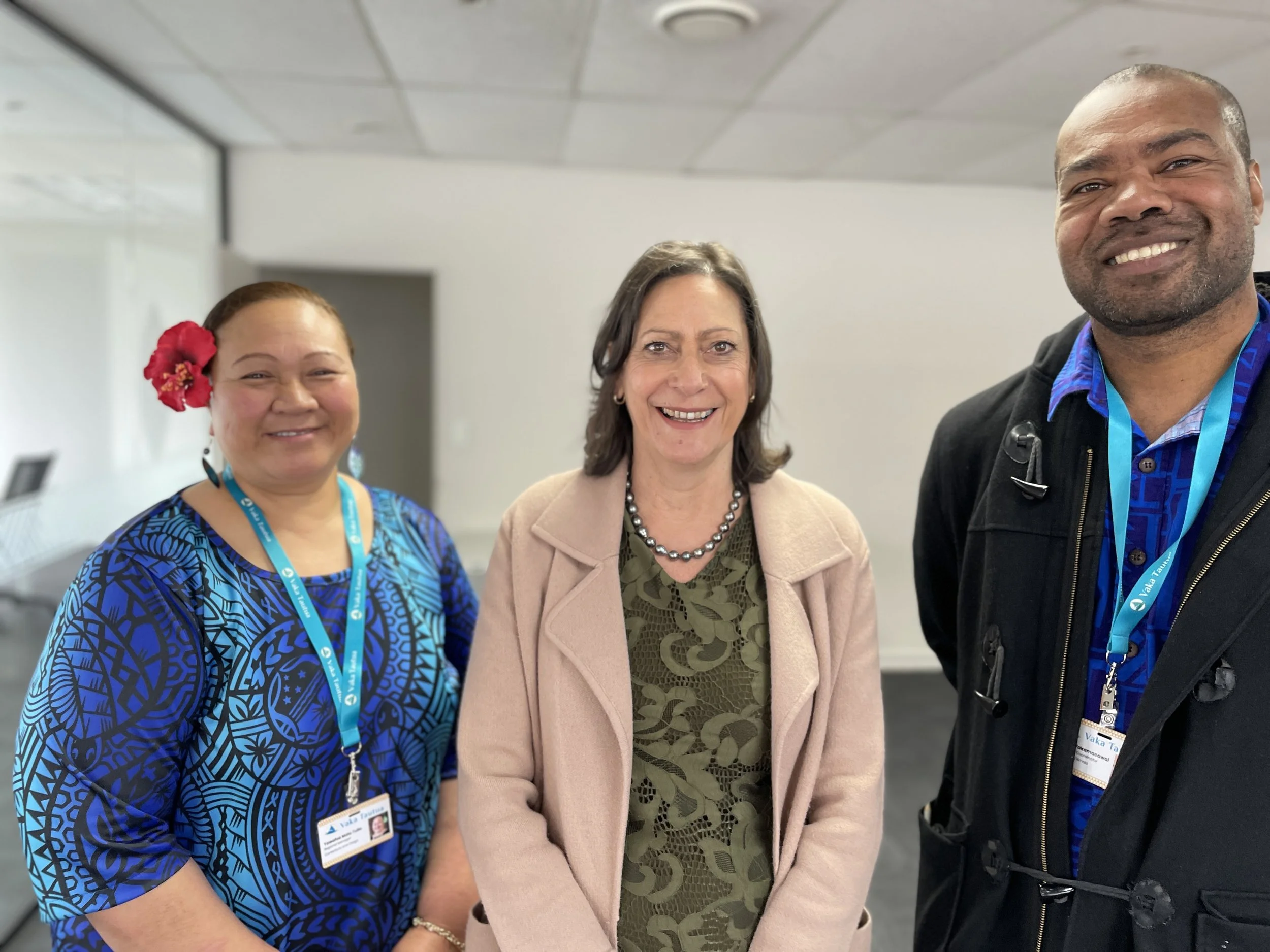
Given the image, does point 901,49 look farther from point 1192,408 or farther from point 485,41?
point 1192,408

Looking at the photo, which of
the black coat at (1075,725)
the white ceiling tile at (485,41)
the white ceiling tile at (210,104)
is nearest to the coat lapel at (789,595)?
the black coat at (1075,725)

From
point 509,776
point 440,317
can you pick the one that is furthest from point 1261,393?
point 440,317

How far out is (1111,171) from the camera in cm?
127

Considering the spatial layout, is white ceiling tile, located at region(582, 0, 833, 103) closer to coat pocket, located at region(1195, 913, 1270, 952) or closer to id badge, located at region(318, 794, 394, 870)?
id badge, located at region(318, 794, 394, 870)

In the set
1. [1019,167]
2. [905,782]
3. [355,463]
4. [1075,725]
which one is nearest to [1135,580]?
[1075,725]

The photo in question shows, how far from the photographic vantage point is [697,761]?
127 cm

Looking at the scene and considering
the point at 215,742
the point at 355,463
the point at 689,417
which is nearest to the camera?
the point at 215,742

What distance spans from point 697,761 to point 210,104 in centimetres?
431

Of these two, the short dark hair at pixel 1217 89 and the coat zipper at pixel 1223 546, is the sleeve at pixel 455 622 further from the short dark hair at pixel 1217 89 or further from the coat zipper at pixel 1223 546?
the short dark hair at pixel 1217 89

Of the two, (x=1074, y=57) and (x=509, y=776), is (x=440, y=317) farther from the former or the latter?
(x=509, y=776)

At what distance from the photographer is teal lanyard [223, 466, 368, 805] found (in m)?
1.31

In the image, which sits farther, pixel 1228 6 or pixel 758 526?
pixel 1228 6

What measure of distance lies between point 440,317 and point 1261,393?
4796mm

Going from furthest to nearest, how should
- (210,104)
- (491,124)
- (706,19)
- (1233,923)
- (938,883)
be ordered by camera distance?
(491,124), (210,104), (706,19), (938,883), (1233,923)
